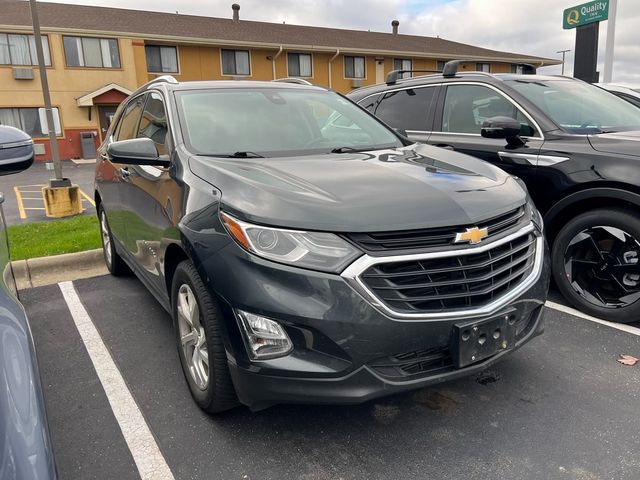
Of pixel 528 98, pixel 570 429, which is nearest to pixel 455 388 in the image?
pixel 570 429

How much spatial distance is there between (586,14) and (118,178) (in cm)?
1403

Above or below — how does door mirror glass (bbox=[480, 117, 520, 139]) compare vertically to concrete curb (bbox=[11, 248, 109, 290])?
above

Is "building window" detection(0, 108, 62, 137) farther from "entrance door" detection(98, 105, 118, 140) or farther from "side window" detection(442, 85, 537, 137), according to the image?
"side window" detection(442, 85, 537, 137)

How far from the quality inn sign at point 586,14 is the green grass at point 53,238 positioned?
43.0ft

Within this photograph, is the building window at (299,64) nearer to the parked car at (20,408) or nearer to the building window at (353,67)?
the building window at (353,67)

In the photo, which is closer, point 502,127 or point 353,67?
point 502,127

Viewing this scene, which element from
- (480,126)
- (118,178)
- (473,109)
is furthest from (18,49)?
(480,126)

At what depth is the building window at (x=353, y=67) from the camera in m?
29.5

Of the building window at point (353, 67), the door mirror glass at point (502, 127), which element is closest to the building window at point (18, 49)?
the building window at point (353, 67)

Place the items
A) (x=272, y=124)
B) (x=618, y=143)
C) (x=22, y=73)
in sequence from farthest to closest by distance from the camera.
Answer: (x=22, y=73) → (x=618, y=143) → (x=272, y=124)

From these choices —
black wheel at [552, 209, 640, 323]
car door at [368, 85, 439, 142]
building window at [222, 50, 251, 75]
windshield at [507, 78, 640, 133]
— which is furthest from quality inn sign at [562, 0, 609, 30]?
building window at [222, 50, 251, 75]

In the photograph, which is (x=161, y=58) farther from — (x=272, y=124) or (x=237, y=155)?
(x=237, y=155)

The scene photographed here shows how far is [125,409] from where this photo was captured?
280cm

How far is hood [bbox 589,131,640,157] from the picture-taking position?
3.57m
